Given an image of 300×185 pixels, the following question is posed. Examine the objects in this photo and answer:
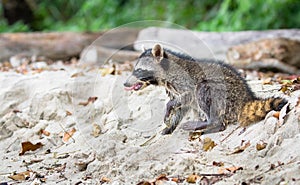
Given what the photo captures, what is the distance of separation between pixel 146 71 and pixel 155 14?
9.05 m

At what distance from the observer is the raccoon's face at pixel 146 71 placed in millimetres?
4262

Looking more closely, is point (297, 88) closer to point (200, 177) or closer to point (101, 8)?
point (200, 177)

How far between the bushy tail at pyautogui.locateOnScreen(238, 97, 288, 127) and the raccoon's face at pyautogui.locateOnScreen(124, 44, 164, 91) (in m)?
0.74

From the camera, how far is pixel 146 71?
4.27m

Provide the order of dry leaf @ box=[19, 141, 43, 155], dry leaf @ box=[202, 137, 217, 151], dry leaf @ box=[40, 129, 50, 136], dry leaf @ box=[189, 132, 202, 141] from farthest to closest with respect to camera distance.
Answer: dry leaf @ box=[40, 129, 50, 136] < dry leaf @ box=[19, 141, 43, 155] < dry leaf @ box=[189, 132, 202, 141] < dry leaf @ box=[202, 137, 217, 151]

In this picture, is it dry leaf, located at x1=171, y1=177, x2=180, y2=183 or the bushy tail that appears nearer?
dry leaf, located at x1=171, y1=177, x2=180, y2=183

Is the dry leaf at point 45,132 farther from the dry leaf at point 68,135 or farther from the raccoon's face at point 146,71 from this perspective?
the raccoon's face at point 146,71

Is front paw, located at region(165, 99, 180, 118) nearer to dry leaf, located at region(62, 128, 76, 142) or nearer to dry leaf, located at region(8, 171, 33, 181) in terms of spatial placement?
dry leaf, located at region(62, 128, 76, 142)

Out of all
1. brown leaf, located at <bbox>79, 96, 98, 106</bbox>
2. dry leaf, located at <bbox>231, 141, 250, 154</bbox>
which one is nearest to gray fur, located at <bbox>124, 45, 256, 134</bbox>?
dry leaf, located at <bbox>231, 141, 250, 154</bbox>

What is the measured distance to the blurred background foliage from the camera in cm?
1094

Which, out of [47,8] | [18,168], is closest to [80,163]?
[18,168]

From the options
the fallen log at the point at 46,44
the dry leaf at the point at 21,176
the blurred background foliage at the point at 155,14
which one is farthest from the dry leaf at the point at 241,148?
the blurred background foliage at the point at 155,14

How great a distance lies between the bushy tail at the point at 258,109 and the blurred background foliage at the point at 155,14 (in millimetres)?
6634

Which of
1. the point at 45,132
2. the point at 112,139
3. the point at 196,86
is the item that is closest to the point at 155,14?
the point at 45,132
